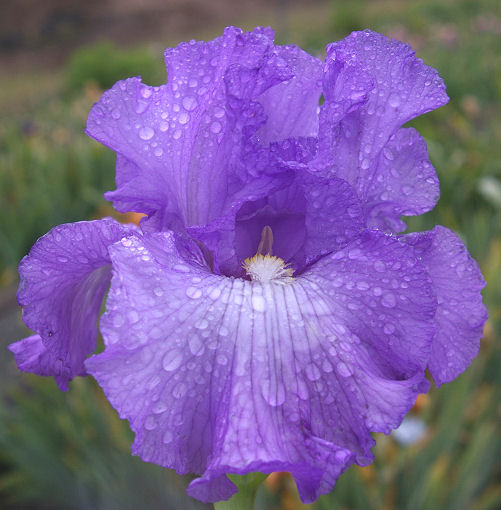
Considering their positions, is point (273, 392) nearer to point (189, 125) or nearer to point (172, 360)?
point (172, 360)

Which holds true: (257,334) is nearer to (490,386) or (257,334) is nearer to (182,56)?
(182,56)

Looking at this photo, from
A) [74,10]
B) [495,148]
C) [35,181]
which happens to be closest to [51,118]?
[35,181]

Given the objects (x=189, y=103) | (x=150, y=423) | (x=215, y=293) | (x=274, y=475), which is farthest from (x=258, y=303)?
(x=274, y=475)

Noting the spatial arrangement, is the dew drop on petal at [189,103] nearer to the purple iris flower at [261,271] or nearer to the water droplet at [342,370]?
the purple iris flower at [261,271]

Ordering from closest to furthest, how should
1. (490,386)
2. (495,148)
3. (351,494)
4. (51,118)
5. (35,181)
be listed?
(351,494) < (490,386) < (35,181) < (495,148) < (51,118)

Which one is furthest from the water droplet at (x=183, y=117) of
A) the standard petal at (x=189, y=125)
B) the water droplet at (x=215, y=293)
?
the water droplet at (x=215, y=293)

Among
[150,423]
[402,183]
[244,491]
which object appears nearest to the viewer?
[150,423]

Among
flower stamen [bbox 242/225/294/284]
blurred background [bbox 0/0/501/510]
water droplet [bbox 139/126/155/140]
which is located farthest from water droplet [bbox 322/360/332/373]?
blurred background [bbox 0/0/501/510]
